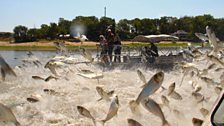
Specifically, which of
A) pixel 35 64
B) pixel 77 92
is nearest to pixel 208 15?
pixel 35 64

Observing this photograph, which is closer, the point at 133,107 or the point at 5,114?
the point at 5,114

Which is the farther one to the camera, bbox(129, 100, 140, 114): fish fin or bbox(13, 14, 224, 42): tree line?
bbox(13, 14, 224, 42): tree line

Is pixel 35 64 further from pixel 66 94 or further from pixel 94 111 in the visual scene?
pixel 94 111

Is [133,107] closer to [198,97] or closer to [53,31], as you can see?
[198,97]

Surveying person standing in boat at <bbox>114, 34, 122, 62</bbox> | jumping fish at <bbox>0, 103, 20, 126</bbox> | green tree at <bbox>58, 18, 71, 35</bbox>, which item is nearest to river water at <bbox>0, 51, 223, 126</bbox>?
jumping fish at <bbox>0, 103, 20, 126</bbox>

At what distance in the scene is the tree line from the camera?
82188mm

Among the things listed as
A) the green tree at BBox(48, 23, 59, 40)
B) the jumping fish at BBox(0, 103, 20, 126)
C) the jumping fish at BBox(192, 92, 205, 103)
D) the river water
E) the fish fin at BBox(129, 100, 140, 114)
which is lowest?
the green tree at BBox(48, 23, 59, 40)

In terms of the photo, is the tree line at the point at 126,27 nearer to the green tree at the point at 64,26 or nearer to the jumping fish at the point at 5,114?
the green tree at the point at 64,26

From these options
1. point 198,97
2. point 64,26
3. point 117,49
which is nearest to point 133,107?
point 198,97

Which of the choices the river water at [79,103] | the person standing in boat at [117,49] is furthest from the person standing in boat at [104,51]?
the river water at [79,103]

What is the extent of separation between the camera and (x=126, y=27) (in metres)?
88.9

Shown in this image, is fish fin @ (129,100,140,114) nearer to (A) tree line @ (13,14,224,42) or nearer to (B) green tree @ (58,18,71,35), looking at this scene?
(A) tree line @ (13,14,224,42)

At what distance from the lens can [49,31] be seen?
83.8 meters

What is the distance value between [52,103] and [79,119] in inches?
69.2
